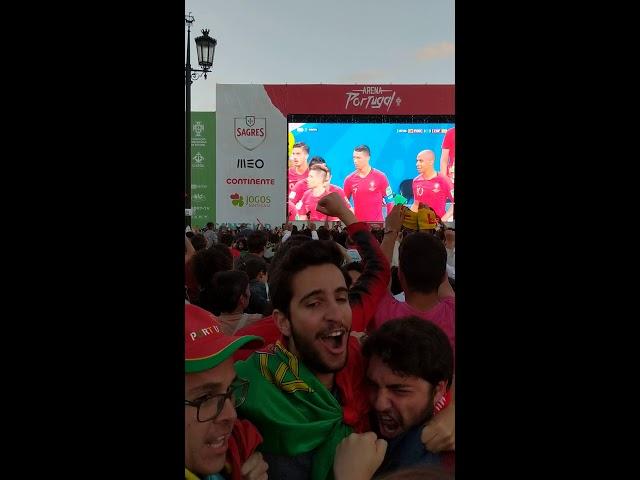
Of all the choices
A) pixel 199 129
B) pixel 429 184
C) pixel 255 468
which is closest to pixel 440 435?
pixel 255 468

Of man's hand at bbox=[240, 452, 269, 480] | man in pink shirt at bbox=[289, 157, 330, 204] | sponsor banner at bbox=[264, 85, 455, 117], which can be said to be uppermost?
sponsor banner at bbox=[264, 85, 455, 117]

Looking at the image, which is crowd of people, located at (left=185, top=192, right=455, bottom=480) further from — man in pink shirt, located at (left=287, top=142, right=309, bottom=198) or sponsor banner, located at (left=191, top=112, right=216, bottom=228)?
sponsor banner, located at (left=191, top=112, right=216, bottom=228)

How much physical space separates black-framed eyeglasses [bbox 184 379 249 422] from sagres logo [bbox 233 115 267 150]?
33.9ft

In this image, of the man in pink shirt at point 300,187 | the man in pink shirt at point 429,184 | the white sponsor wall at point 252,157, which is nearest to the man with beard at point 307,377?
the white sponsor wall at point 252,157

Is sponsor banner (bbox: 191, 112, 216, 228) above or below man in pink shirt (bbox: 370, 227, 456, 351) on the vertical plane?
above

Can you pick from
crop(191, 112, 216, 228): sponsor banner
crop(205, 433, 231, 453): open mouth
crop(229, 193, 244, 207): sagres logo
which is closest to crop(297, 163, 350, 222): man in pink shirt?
crop(229, 193, 244, 207): sagres logo

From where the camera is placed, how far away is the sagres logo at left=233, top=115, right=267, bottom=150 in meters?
11.2

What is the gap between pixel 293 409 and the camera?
1.19 meters

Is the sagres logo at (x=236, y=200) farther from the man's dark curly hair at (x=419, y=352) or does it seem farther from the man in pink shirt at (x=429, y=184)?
the man's dark curly hair at (x=419, y=352)

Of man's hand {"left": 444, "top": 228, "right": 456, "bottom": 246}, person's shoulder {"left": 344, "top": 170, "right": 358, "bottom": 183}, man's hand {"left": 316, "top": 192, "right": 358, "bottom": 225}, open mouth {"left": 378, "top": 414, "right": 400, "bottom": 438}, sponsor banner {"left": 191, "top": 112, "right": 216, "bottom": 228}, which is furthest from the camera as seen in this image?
sponsor banner {"left": 191, "top": 112, "right": 216, "bottom": 228}

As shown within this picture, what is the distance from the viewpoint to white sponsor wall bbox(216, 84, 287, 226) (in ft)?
36.4

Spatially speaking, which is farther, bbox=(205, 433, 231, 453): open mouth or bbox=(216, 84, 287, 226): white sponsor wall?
bbox=(216, 84, 287, 226): white sponsor wall

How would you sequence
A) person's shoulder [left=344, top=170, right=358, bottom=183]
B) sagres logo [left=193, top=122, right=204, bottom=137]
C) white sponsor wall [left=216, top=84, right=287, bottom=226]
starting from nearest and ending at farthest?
white sponsor wall [left=216, top=84, right=287, bottom=226] < person's shoulder [left=344, top=170, right=358, bottom=183] < sagres logo [left=193, top=122, right=204, bottom=137]
